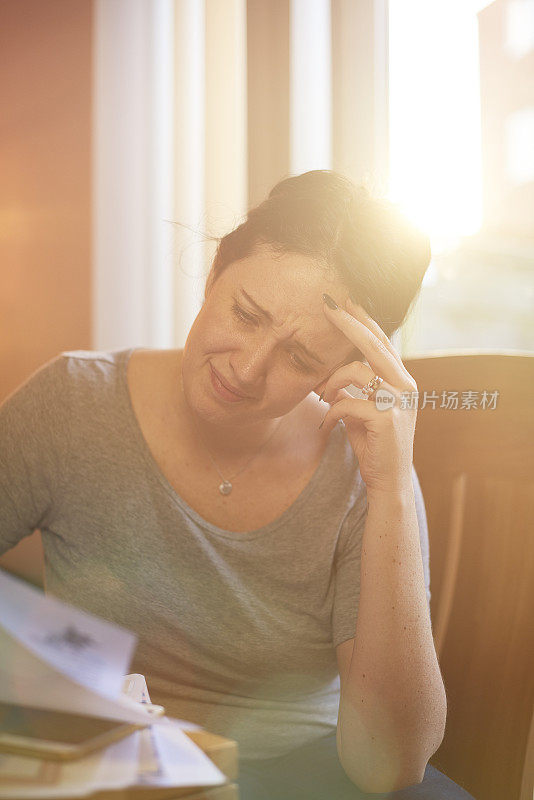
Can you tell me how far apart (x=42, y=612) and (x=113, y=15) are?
146cm

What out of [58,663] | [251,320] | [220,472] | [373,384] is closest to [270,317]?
[251,320]

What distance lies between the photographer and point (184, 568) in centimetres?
78

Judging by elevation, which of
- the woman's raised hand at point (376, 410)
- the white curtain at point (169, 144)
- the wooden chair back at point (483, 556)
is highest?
the white curtain at point (169, 144)

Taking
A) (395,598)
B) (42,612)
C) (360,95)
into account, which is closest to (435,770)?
(395,598)

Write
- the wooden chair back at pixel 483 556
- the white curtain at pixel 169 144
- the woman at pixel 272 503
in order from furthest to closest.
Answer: the white curtain at pixel 169 144 → the wooden chair back at pixel 483 556 → the woman at pixel 272 503

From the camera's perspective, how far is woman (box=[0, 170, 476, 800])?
0.70 metres

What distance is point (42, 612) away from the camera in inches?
16.6

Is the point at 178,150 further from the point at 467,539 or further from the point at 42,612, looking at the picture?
the point at 42,612

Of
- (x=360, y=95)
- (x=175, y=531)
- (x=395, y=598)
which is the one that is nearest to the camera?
(x=395, y=598)

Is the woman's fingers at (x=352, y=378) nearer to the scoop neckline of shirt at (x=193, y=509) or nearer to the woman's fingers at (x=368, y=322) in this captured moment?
the woman's fingers at (x=368, y=322)

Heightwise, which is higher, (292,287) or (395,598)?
(292,287)

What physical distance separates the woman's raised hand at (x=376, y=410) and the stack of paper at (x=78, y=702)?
13.7 inches

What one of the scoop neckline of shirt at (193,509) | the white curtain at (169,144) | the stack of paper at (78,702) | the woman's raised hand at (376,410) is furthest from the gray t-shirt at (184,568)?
the white curtain at (169,144)

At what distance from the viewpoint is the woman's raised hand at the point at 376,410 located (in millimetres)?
698
